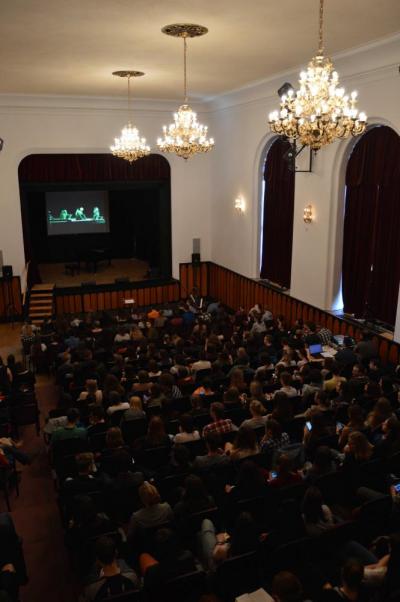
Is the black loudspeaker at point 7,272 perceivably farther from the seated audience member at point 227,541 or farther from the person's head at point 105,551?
the person's head at point 105,551

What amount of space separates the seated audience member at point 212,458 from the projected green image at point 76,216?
16.4 metres

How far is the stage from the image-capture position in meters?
19.0

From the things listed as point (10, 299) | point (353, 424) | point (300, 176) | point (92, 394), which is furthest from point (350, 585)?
point (10, 299)

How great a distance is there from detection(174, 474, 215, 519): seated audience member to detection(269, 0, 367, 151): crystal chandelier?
3580mm

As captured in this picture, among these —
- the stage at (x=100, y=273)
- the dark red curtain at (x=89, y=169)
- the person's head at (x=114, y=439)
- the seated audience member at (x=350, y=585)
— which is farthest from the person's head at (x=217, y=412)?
the stage at (x=100, y=273)

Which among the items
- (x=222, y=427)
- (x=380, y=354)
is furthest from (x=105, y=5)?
(x=380, y=354)

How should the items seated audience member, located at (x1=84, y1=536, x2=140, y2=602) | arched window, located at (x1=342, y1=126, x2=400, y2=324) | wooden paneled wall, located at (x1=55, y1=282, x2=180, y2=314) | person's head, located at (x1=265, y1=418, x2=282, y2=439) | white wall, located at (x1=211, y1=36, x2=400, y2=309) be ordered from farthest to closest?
wooden paneled wall, located at (x1=55, y1=282, x2=180, y2=314) < arched window, located at (x1=342, y1=126, x2=400, y2=324) < white wall, located at (x1=211, y1=36, x2=400, y2=309) < person's head, located at (x1=265, y1=418, x2=282, y2=439) < seated audience member, located at (x1=84, y1=536, x2=140, y2=602)

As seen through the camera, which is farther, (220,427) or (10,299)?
(10,299)

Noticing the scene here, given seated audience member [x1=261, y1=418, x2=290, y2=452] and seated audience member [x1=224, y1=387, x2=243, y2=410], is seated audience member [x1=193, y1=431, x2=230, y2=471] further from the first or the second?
seated audience member [x1=224, y1=387, x2=243, y2=410]

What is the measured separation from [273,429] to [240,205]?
423 inches

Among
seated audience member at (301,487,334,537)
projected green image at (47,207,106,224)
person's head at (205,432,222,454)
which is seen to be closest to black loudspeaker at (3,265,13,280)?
projected green image at (47,207,106,224)

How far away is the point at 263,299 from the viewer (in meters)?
14.7

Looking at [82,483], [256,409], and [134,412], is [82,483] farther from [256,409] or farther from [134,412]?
[256,409]

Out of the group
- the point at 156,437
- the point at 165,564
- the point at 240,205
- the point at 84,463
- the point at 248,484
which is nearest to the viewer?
the point at 165,564
